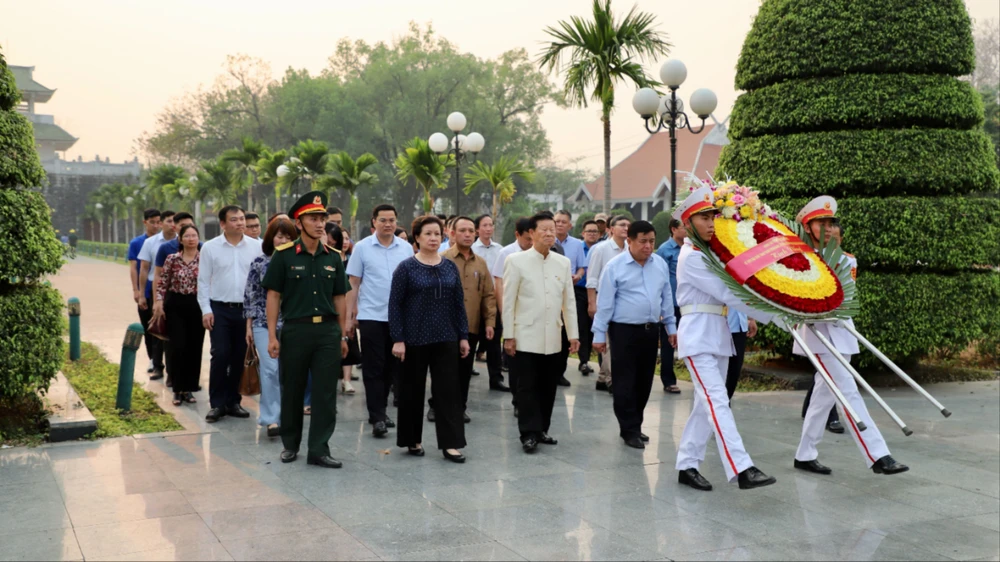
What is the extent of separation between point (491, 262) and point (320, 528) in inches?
204

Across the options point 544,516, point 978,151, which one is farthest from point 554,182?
point 544,516

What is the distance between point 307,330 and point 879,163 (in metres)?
6.32

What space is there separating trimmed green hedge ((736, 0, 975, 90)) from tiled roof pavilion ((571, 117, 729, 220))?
1155 inches

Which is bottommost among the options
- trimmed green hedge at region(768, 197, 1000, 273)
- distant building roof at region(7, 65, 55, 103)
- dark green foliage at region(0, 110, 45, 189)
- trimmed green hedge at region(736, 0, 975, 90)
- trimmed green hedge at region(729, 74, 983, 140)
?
trimmed green hedge at region(768, 197, 1000, 273)

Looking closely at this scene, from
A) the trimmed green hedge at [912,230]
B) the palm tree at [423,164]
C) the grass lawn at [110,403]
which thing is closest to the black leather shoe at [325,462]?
the grass lawn at [110,403]

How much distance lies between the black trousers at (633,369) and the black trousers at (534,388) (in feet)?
1.57

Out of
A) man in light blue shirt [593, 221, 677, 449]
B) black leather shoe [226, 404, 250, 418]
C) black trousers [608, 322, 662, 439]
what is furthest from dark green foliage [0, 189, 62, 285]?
black trousers [608, 322, 662, 439]

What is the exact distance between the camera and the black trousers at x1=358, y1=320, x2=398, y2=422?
23.5 feet

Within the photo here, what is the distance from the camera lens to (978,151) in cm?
966

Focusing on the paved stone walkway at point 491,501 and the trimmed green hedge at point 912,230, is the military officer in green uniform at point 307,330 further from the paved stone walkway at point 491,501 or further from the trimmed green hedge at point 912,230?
the trimmed green hedge at point 912,230

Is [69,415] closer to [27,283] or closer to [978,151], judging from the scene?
[27,283]

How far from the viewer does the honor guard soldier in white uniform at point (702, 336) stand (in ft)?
18.2

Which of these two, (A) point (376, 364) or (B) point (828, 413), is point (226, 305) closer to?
(A) point (376, 364)

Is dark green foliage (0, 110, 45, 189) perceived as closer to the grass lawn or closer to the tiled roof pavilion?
the grass lawn
